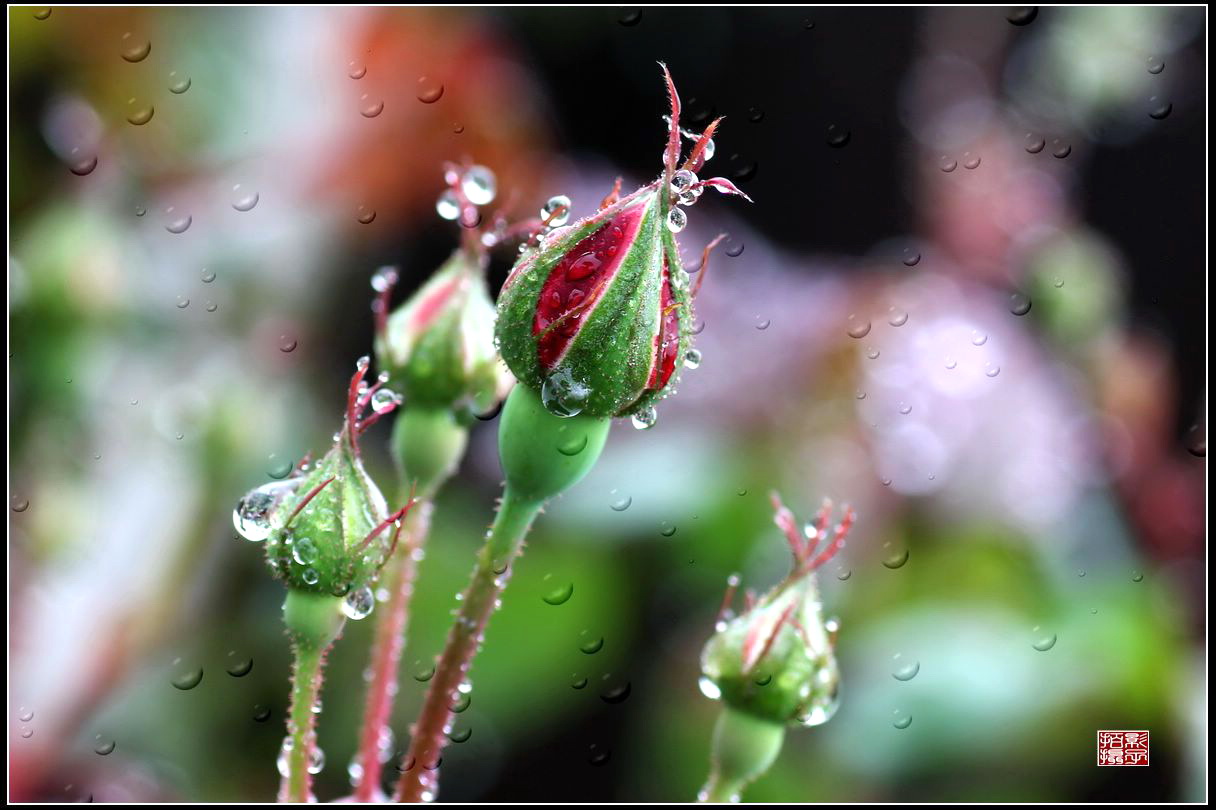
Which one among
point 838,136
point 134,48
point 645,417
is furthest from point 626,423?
point 645,417

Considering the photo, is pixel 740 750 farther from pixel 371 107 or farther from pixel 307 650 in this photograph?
pixel 371 107

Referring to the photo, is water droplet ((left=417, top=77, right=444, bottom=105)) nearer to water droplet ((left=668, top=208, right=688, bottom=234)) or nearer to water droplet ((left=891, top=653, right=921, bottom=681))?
water droplet ((left=891, top=653, right=921, bottom=681))

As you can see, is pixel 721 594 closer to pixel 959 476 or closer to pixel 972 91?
pixel 959 476

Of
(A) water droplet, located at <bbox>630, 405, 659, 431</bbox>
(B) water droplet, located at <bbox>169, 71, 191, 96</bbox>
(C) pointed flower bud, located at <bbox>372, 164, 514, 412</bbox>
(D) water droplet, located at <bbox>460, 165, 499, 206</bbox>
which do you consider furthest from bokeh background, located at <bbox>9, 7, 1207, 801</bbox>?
(A) water droplet, located at <bbox>630, 405, 659, 431</bbox>

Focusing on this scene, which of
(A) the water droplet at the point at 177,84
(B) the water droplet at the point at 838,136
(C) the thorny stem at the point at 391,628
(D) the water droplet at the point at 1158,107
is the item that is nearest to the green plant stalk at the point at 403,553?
(C) the thorny stem at the point at 391,628

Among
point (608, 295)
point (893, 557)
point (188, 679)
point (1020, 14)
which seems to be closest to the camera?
point (608, 295)
